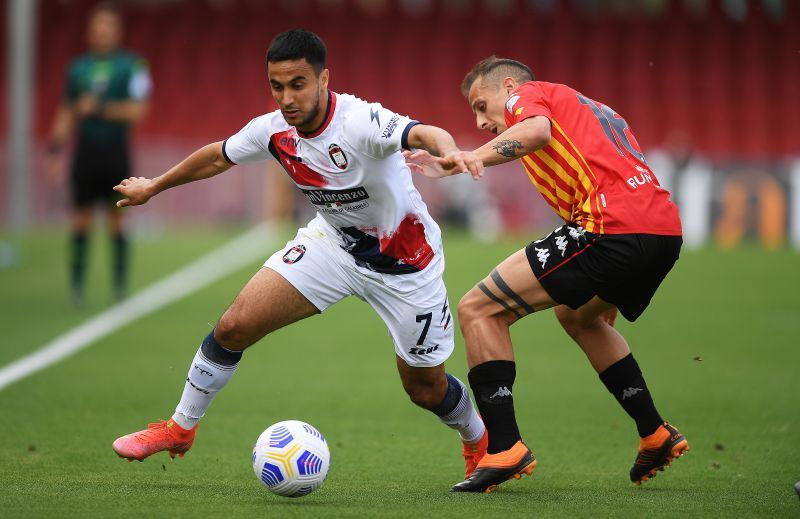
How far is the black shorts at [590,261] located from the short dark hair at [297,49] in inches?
58.1

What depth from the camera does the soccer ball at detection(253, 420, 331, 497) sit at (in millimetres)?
5609

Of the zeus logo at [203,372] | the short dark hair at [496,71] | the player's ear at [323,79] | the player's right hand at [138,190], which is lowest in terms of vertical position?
the zeus logo at [203,372]

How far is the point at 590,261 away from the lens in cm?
601

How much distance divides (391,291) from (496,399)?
0.81 metres

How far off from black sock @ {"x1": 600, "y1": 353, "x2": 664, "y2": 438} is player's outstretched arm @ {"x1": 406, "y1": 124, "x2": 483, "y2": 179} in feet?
5.51

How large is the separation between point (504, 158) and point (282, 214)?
18.2 m

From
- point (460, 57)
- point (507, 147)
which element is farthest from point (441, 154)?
point (460, 57)

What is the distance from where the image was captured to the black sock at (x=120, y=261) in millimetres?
12953

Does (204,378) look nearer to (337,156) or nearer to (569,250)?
(337,156)

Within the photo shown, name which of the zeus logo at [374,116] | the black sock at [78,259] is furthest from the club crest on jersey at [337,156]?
the black sock at [78,259]

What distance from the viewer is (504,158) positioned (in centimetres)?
551

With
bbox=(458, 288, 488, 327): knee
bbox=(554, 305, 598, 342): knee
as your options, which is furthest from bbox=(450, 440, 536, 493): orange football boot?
bbox=(554, 305, 598, 342): knee

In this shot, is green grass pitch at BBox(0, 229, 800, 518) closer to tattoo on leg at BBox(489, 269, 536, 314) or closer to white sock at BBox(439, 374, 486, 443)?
white sock at BBox(439, 374, 486, 443)

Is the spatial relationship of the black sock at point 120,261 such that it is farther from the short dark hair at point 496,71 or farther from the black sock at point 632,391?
the black sock at point 632,391
